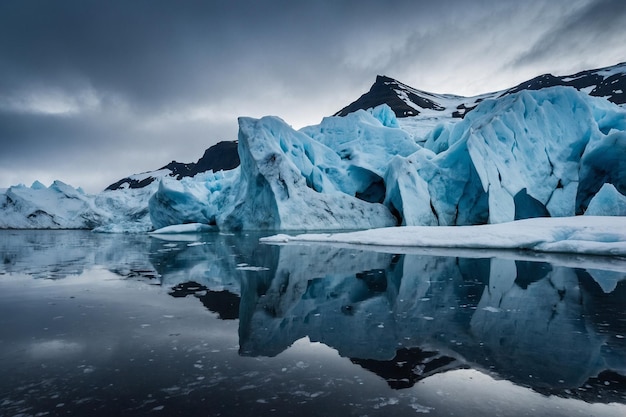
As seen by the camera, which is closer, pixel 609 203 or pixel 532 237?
pixel 532 237

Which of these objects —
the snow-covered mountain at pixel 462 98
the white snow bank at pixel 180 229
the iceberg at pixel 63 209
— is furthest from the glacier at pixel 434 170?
the snow-covered mountain at pixel 462 98

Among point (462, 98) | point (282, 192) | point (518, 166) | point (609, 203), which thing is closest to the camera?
point (609, 203)

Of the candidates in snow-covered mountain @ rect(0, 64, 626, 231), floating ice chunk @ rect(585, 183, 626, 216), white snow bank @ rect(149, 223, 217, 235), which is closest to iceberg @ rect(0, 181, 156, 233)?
white snow bank @ rect(149, 223, 217, 235)

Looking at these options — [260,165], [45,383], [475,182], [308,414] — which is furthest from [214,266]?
[475,182]

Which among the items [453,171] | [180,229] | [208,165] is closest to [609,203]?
[453,171]

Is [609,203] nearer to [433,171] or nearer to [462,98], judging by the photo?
[433,171]

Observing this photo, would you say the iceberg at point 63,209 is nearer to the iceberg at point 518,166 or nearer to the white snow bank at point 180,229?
the white snow bank at point 180,229
